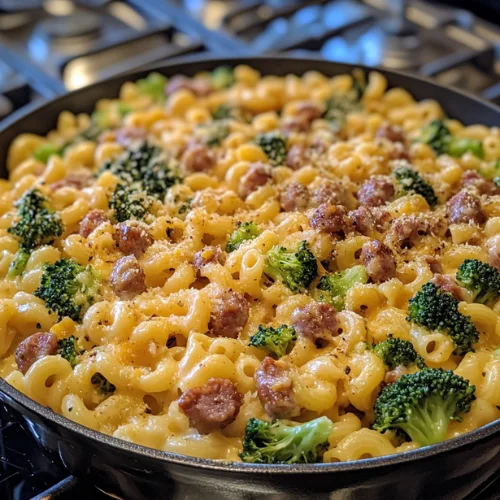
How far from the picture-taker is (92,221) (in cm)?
216

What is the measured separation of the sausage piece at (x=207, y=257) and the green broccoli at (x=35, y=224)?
0.49 meters

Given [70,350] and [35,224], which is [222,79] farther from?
[70,350]

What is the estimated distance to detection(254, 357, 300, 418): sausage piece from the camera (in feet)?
5.24

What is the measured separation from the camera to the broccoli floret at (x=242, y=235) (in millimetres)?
2090

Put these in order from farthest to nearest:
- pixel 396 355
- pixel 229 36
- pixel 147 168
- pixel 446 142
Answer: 1. pixel 229 36
2. pixel 446 142
3. pixel 147 168
4. pixel 396 355

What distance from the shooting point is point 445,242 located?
2109 millimetres

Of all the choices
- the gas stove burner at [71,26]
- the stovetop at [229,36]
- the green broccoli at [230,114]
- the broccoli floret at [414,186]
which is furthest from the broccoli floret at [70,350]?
the gas stove burner at [71,26]

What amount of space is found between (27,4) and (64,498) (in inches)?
133

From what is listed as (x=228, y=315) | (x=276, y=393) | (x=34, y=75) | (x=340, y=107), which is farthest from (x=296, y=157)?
(x=34, y=75)

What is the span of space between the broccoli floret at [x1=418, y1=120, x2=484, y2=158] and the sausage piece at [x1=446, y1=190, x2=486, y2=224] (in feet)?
1.53

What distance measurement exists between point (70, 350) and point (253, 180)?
0.87 m

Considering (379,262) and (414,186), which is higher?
(414,186)

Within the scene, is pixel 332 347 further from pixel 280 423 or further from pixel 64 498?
pixel 64 498

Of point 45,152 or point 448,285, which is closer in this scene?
point 448,285
